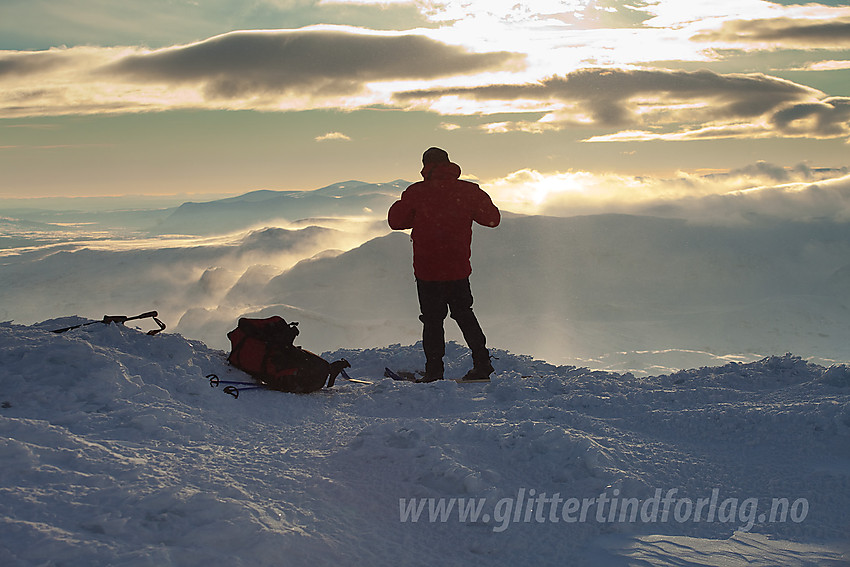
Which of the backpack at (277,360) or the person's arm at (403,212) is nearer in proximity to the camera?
the backpack at (277,360)

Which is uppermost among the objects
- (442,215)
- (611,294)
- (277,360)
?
(442,215)

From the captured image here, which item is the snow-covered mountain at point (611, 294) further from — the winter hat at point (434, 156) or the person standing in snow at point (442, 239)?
the winter hat at point (434, 156)

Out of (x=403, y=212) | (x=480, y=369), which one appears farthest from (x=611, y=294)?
(x=403, y=212)

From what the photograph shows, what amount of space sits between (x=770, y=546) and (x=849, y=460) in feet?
3.79

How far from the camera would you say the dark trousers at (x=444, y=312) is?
6391 mm

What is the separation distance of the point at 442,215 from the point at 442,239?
26cm

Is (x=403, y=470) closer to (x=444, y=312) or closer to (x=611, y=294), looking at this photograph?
(x=444, y=312)

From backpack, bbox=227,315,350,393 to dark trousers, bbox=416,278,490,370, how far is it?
43.7 inches

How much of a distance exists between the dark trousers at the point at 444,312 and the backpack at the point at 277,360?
1110 mm

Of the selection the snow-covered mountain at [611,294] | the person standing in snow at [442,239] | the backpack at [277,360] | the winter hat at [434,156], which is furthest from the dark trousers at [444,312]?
the snow-covered mountain at [611,294]

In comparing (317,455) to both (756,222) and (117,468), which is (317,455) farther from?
(756,222)

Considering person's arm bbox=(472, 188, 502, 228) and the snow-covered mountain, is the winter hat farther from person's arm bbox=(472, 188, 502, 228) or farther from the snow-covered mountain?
the snow-covered mountain

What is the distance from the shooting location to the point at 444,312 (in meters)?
6.50

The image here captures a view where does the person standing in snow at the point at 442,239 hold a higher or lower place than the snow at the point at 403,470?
higher
